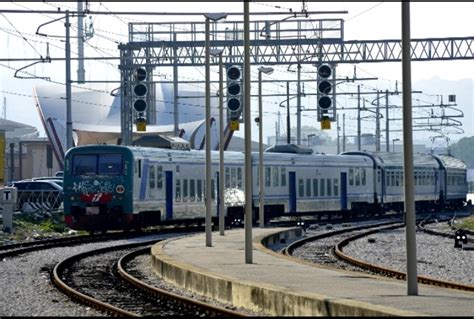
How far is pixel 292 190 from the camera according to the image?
5416 centimetres

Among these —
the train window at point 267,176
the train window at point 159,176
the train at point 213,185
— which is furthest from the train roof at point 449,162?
the train window at point 159,176

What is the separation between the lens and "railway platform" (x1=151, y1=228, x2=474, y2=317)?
15.8m

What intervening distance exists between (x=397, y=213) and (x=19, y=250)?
40.9m

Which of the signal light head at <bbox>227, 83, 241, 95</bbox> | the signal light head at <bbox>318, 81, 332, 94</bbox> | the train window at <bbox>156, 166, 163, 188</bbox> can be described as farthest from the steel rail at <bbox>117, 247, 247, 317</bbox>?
the signal light head at <bbox>318, 81, 332, 94</bbox>

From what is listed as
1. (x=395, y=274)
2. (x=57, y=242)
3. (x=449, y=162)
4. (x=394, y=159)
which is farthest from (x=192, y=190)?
(x=449, y=162)

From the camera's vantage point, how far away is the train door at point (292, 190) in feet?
177

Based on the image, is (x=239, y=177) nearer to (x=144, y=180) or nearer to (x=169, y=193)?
(x=169, y=193)

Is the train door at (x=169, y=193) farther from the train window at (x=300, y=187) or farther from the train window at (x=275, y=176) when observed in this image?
the train window at (x=300, y=187)

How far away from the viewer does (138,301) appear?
1964 centimetres

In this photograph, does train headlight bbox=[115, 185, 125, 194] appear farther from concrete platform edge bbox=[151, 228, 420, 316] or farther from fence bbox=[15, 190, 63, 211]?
concrete platform edge bbox=[151, 228, 420, 316]

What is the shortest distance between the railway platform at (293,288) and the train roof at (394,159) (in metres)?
36.4

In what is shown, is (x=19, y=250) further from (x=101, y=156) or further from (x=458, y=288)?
(x=458, y=288)

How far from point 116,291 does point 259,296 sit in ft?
13.9

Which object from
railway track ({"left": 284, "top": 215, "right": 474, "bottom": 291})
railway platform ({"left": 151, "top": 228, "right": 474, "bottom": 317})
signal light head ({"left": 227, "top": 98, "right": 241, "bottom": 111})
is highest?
→ signal light head ({"left": 227, "top": 98, "right": 241, "bottom": 111})
